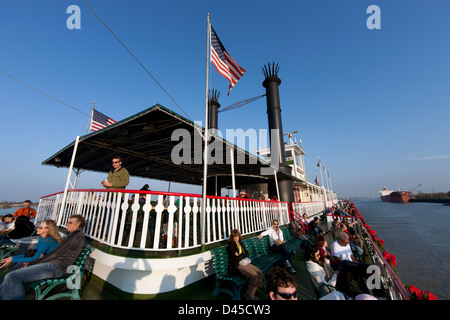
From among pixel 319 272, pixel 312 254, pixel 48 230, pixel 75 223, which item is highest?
pixel 75 223

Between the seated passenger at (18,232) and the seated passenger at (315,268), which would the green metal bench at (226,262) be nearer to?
the seated passenger at (315,268)

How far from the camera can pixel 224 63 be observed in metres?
5.57

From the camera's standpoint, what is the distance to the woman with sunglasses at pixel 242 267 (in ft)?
10.6

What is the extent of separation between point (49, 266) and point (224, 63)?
6251 millimetres

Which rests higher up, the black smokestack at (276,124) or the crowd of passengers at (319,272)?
the black smokestack at (276,124)

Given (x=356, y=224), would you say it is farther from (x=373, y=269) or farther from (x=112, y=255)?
(x=112, y=255)

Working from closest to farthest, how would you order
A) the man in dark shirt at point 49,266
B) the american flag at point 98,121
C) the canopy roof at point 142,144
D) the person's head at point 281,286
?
the person's head at point 281,286 < the man in dark shirt at point 49,266 < the canopy roof at point 142,144 < the american flag at point 98,121

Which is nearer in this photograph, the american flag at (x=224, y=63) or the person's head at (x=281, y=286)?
the person's head at (x=281, y=286)

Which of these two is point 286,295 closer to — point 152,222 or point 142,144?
point 152,222

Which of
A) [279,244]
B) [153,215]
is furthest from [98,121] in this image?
[279,244]

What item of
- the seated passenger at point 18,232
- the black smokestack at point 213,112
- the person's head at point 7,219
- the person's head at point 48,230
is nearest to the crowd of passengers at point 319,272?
the person's head at point 48,230

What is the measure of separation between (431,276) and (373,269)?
6733mm

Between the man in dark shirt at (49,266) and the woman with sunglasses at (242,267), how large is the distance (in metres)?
2.74
